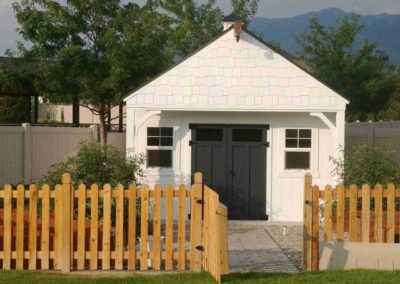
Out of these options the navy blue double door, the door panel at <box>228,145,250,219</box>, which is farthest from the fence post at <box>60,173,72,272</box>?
the door panel at <box>228,145,250,219</box>

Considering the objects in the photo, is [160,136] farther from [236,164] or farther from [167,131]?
[236,164]

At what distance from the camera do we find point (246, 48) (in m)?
16.4

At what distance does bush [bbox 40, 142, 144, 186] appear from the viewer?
12.6 metres

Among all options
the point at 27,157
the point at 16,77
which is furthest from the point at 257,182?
the point at 16,77

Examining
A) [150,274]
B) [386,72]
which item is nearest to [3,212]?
[150,274]

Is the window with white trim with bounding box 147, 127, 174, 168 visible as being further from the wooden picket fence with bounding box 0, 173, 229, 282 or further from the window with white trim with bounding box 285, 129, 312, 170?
the wooden picket fence with bounding box 0, 173, 229, 282

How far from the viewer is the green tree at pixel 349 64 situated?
37.1m

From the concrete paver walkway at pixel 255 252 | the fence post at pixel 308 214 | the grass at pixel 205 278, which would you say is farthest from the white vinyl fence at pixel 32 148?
the fence post at pixel 308 214

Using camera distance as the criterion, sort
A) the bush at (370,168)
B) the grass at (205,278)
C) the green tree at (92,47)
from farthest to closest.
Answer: the green tree at (92,47), the bush at (370,168), the grass at (205,278)

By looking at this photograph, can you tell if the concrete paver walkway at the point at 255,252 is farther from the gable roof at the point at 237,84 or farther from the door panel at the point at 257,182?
the gable roof at the point at 237,84

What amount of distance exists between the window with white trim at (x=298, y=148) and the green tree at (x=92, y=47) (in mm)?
6719

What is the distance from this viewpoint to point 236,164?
670 inches

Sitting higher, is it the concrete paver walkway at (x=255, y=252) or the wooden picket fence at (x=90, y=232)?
the wooden picket fence at (x=90, y=232)

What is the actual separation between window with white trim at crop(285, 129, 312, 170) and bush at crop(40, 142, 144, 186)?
5.03 m
